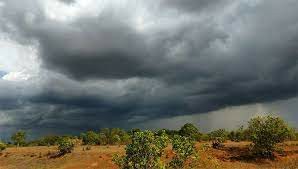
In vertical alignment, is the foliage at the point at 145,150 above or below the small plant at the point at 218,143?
below

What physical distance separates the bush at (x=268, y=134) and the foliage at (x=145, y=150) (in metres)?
59.4

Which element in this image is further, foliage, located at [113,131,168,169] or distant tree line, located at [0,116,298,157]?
distant tree line, located at [0,116,298,157]

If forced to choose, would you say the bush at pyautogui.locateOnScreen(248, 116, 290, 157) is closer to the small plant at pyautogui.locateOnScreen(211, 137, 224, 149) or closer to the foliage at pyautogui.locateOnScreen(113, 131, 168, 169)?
the small plant at pyautogui.locateOnScreen(211, 137, 224, 149)

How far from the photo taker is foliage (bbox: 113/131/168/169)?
34.1m

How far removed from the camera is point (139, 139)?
34.4m

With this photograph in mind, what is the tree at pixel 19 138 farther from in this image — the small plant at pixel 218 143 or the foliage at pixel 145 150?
the foliage at pixel 145 150

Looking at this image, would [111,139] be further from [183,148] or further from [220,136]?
[183,148]

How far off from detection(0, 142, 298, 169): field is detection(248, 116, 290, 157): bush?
237cm

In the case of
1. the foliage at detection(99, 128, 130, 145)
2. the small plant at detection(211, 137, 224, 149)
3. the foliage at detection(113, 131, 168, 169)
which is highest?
the foliage at detection(99, 128, 130, 145)

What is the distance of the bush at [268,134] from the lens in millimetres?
89125

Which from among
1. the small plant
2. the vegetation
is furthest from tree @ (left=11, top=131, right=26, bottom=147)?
the small plant

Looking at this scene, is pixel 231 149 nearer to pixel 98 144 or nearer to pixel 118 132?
pixel 98 144

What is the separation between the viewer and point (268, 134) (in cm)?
8919

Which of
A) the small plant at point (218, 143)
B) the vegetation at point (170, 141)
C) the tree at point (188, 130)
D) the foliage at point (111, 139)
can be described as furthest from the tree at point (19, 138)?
the small plant at point (218, 143)
